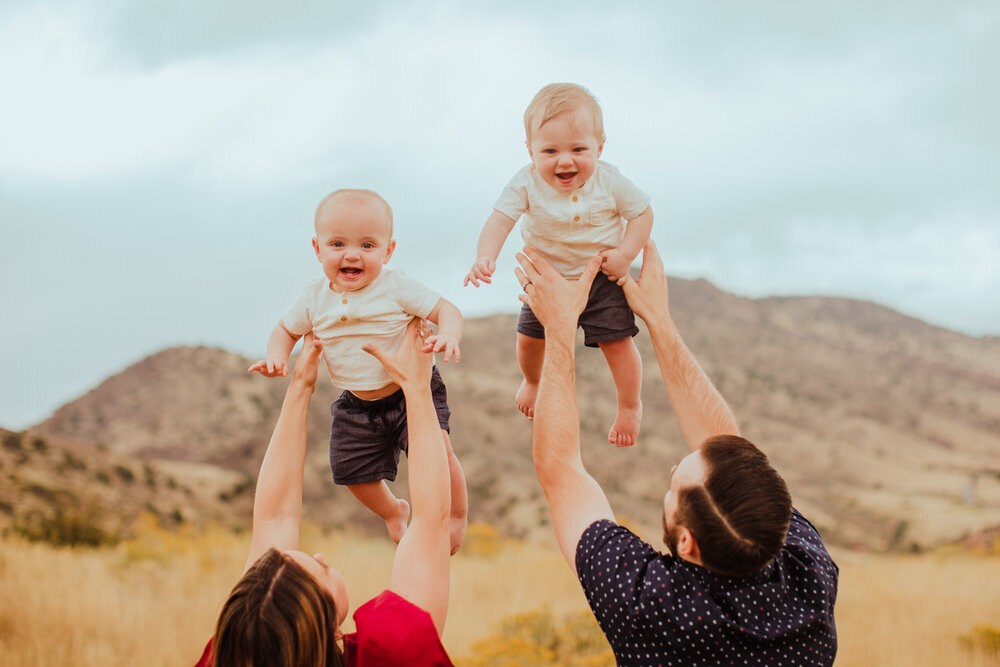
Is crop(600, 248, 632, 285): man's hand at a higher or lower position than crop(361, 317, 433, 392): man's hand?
higher

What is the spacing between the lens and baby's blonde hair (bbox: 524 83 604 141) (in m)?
3.57

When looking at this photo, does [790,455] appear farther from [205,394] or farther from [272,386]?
[205,394]

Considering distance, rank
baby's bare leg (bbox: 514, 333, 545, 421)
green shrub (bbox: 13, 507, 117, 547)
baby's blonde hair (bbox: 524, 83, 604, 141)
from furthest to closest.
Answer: green shrub (bbox: 13, 507, 117, 547), baby's bare leg (bbox: 514, 333, 545, 421), baby's blonde hair (bbox: 524, 83, 604, 141)

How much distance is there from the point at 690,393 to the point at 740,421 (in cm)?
2912

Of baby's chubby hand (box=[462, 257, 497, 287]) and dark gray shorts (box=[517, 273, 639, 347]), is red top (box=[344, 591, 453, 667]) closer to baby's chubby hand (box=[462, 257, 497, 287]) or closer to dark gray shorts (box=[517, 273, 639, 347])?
baby's chubby hand (box=[462, 257, 497, 287])

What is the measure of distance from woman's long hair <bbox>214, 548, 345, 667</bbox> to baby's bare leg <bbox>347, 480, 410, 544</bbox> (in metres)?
1.26

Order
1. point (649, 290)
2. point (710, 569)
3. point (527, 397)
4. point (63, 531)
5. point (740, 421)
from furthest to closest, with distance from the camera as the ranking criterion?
point (740, 421)
point (63, 531)
point (527, 397)
point (649, 290)
point (710, 569)

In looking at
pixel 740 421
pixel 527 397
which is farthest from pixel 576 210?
pixel 740 421

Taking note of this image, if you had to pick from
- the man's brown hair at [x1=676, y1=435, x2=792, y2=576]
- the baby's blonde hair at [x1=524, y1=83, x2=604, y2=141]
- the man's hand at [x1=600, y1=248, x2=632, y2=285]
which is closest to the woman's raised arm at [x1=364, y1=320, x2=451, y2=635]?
the man's brown hair at [x1=676, y1=435, x2=792, y2=576]

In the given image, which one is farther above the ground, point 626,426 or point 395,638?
point 626,426

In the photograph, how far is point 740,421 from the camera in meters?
31.3

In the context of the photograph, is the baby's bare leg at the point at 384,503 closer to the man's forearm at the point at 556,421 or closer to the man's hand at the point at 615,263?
the man's forearm at the point at 556,421

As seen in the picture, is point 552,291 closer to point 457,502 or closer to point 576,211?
point 576,211

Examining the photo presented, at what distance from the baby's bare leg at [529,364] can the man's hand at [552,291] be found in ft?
2.00
